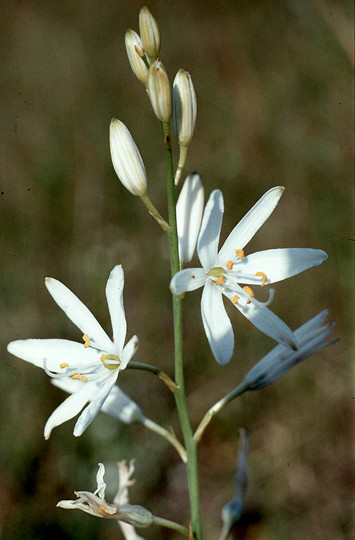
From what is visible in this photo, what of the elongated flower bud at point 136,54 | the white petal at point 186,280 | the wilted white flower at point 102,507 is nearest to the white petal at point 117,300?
the white petal at point 186,280

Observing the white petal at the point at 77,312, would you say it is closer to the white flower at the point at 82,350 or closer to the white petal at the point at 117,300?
the white flower at the point at 82,350

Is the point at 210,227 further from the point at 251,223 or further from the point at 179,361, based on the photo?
the point at 179,361

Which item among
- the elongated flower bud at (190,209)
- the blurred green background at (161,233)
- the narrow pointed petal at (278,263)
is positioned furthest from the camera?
the blurred green background at (161,233)

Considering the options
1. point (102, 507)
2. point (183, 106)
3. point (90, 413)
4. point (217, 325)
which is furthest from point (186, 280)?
point (102, 507)

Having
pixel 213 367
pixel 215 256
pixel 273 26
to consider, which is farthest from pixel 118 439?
pixel 273 26

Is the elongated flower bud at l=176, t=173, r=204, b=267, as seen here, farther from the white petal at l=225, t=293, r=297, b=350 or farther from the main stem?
the white petal at l=225, t=293, r=297, b=350

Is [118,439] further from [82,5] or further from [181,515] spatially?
[82,5]
